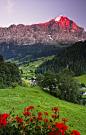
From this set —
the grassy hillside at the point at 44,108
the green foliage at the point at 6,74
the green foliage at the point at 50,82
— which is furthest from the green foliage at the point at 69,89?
the green foliage at the point at 6,74

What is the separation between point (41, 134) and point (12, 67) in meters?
75.8

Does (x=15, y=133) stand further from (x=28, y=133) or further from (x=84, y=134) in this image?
(x=84, y=134)

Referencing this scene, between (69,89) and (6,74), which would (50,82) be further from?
(6,74)

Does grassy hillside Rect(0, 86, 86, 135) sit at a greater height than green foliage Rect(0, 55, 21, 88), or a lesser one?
lesser

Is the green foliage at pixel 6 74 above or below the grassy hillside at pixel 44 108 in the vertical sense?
above

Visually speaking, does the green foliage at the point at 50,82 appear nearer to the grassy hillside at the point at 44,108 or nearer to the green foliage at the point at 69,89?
the green foliage at the point at 69,89

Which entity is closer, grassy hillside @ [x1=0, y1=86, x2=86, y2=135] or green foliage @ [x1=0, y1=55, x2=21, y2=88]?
grassy hillside @ [x1=0, y1=86, x2=86, y2=135]

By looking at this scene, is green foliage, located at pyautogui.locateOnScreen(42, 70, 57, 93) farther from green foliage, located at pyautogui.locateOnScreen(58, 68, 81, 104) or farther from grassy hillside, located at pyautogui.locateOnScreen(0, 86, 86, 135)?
grassy hillside, located at pyautogui.locateOnScreen(0, 86, 86, 135)

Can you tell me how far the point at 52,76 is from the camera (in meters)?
55.8

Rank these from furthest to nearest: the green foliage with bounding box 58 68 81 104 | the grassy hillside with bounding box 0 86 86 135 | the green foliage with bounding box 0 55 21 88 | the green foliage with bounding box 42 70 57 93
A: 1. the green foliage with bounding box 0 55 21 88
2. the green foliage with bounding box 42 70 57 93
3. the green foliage with bounding box 58 68 81 104
4. the grassy hillside with bounding box 0 86 86 135

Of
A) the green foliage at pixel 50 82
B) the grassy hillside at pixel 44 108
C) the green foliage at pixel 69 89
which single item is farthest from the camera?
the green foliage at pixel 50 82

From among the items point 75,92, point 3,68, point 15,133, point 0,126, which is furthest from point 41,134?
point 3,68

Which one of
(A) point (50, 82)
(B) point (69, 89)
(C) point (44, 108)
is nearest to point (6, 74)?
(A) point (50, 82)

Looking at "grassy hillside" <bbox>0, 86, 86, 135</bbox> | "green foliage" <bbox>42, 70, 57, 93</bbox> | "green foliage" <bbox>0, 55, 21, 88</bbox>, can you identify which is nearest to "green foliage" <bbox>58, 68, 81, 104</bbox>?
"green foliage" <bbox>42, 70, 57, 93</bbox>
